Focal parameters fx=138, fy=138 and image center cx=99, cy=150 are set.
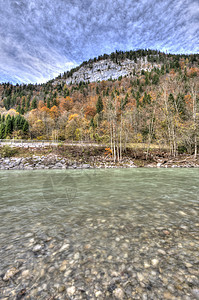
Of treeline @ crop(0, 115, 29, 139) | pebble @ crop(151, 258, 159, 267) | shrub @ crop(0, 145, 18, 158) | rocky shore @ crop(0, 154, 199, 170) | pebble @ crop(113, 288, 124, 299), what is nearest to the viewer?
pebble @ crop(113, 288, 124, 299)

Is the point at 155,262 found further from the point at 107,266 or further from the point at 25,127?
the point at 25,127

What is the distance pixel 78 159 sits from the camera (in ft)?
84.7

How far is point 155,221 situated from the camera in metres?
4.21

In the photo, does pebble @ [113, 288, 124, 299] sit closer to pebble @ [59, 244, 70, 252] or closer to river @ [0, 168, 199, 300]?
river @ [0, 168, 199, 300]

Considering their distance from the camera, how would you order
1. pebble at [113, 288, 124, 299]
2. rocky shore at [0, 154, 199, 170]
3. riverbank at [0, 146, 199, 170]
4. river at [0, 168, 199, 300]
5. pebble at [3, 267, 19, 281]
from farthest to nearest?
1. riverbank at [0, 146, 199, 170]
2. rocky shore at [0, 154, 199, 170]
3. pebble at [3, 267, 19, 281]
4. river at [0, 168, 199, 300]
5. pebble at [113, 288, 124, 299]

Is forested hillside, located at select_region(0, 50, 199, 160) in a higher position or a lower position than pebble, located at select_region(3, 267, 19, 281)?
higher

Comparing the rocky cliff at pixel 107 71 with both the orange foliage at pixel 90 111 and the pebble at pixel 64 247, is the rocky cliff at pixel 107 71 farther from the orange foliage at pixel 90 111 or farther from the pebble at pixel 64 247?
A: the pebble at pixel 64 247

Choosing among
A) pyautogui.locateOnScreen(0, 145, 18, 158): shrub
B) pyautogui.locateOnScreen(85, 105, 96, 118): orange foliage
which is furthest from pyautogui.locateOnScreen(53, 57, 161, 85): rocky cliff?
pyautogui.locateOnScreen(0, 145, 18, 158): shrub

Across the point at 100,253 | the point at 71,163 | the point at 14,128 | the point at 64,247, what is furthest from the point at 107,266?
the point at 14,128

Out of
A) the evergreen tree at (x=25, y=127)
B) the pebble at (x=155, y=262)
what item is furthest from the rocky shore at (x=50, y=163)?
the evergreen tree at (x=25, y=127)

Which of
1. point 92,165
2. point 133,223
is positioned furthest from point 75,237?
point 92,165

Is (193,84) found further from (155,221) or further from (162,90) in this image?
(155,221)

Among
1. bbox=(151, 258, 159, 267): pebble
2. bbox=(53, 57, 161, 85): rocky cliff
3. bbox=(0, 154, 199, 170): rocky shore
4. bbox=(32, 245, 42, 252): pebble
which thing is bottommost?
bbox=(0, 154, 199, 170): rocky shore

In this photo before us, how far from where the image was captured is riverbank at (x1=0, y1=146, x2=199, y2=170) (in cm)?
2275
